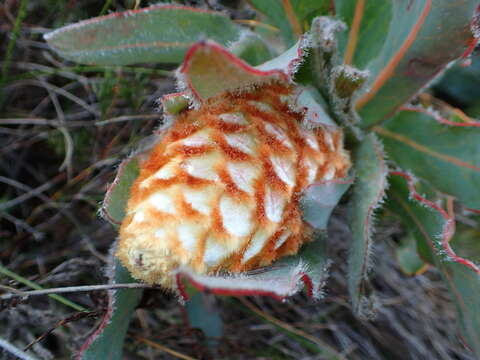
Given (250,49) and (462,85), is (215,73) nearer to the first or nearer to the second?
(250,49)

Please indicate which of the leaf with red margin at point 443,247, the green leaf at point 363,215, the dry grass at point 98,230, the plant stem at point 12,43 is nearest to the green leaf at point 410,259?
the dry grass at point 98,230

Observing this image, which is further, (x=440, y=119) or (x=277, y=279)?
(x=440, y=119)

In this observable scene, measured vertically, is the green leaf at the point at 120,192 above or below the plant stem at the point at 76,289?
above

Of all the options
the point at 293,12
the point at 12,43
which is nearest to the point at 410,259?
the point at 293,12

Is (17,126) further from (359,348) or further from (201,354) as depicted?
(359,348)

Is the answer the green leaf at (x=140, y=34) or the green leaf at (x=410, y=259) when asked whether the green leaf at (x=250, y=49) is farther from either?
the green leaf at (x=410, y=259)
